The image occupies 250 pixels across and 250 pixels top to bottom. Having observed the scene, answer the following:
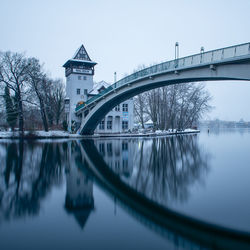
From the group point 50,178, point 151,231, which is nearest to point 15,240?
point 151,231

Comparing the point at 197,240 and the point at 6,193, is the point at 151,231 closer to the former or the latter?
the point at 197,240

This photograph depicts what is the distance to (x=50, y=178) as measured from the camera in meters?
8.41

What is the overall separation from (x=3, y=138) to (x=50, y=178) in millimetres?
26412

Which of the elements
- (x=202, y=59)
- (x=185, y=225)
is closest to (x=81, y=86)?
(x=202, y=59)

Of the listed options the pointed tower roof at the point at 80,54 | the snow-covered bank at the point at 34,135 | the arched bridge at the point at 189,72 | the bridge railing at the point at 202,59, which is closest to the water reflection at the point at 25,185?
the arched bridge at the point at 189,72

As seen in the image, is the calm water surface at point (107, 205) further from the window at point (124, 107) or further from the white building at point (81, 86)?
the window at point (124, 107)

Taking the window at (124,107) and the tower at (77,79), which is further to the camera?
the window at (124,107)

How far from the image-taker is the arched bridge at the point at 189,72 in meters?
12.3

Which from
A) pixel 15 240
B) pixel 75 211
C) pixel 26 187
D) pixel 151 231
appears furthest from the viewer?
pixel 26 187

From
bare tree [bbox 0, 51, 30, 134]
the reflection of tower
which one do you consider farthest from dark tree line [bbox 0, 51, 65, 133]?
the reflection of tower

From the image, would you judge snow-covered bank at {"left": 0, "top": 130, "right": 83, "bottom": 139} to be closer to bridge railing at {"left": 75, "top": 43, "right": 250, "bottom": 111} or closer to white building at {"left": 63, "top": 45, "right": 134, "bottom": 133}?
white building at {"left": 63, "top": 45, "right": 134, "bottom": 133}

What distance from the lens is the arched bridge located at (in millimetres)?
12322

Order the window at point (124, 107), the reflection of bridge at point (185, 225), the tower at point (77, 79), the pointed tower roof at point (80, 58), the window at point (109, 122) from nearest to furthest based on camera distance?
the reflection of bridge at point (185, 225) < the tower at point (77, 79) < the pointed tower roof at point (80, 58) < the window at point (109, 122) < the window at point (124, 107)

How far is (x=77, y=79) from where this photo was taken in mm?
37625
